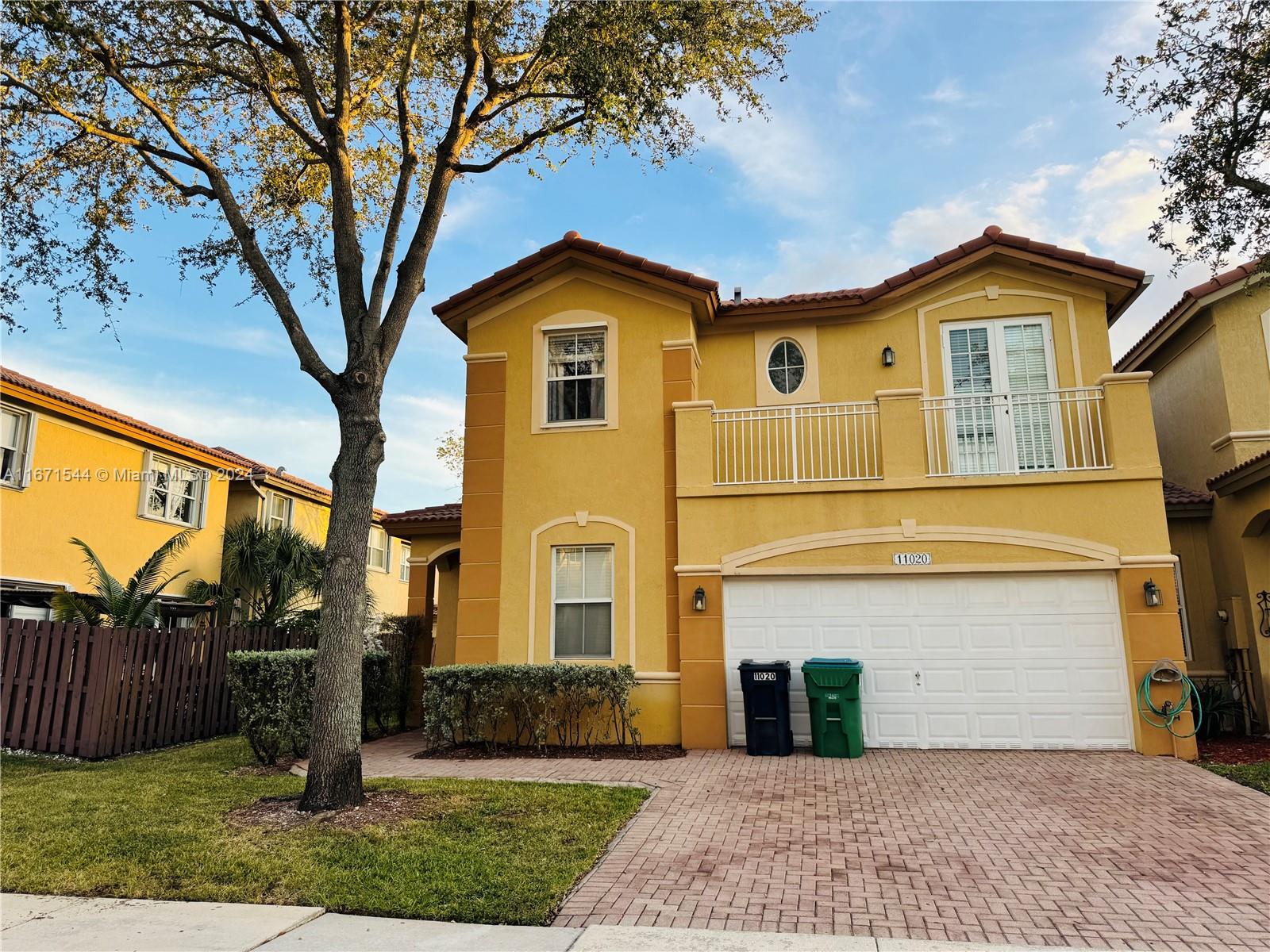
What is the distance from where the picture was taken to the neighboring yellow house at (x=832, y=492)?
34.6ft

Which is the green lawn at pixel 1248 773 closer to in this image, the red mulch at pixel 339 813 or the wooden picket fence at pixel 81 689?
the red mulch at pixel 339 813

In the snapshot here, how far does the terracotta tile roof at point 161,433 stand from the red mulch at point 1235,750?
14.1m

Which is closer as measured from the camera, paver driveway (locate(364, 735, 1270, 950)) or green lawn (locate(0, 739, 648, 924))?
paver driveway (locate(364, 735, 1270, 950))

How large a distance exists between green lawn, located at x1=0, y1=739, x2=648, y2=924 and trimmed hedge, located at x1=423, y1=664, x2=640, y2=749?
2204 mm

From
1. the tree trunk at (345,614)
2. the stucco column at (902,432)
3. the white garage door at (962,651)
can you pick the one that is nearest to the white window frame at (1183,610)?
the white garage door at (962,651)

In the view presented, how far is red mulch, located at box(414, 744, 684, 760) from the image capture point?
10709mm

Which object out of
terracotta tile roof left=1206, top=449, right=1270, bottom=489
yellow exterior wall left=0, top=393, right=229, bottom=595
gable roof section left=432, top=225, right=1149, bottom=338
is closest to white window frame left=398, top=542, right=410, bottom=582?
yellow exterior wall left=0, top=393, right=229, bottom=595

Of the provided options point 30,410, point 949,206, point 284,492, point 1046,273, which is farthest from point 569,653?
point 284,492

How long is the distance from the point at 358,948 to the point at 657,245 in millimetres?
11020

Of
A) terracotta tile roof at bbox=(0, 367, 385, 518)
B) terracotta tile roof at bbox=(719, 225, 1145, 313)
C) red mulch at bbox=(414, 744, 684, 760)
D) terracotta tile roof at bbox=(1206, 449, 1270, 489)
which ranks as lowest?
red mulch at bbox=(414, 744, 684, 760)

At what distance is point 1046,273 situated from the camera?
40.7ft

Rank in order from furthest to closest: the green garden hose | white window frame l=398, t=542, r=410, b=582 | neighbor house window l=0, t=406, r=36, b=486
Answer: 1. white window frame l=398, t=542, r=410, b=582
2. neighbor house window l=0, t=406, r=36, b=486
3. the green garden hose

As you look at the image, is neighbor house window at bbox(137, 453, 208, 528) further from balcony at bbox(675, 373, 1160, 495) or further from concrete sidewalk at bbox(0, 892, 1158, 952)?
concrete sidewalk at bbox(0, 892, 1158, 952)

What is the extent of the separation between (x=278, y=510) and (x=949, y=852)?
2254cm
